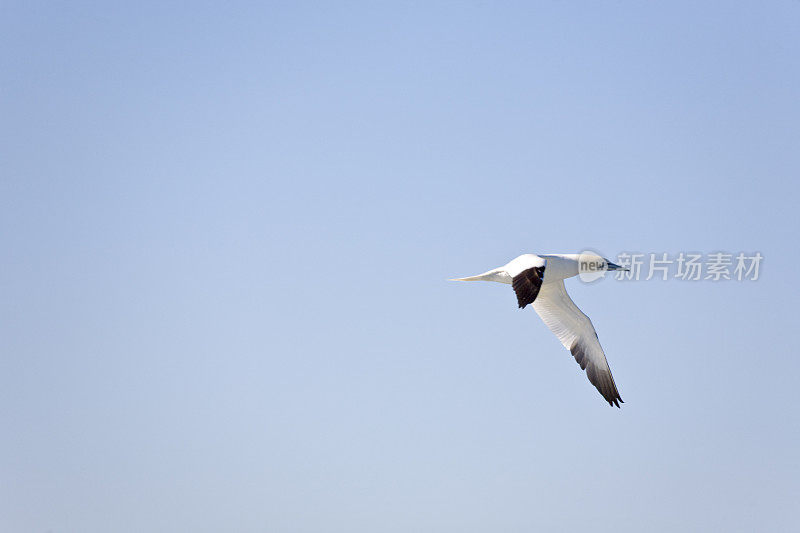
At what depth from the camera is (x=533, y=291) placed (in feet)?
61.8

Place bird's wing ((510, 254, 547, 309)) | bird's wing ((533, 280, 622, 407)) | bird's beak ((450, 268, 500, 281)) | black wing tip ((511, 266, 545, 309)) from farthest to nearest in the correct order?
1. bird's wing ((533, 280, 622, 407))
2. bird's beak ((450, 268, 500, 281))
3. bird's wing ((510, 254, 547, 309))
4. black wing tip ((511, 266, 545, 309))

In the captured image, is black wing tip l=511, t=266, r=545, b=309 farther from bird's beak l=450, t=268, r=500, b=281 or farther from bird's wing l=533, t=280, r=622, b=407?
bird's wing l=533, t=280, r=622, b=407

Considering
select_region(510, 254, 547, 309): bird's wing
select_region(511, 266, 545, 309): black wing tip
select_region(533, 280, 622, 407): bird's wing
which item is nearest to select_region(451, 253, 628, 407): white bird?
select_region(533, 280, 622, 407): bird's wing

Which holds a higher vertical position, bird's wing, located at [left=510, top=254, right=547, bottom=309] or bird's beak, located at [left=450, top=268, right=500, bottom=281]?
bird's beak, located at [left=450, top=268, right=500, bottom=281]

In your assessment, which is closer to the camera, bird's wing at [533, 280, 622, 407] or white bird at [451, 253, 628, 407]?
white bird at [451, 253, 628, 407]

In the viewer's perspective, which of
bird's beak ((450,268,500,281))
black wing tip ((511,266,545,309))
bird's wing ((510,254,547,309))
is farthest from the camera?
bird's beak ((450,268,500,281))

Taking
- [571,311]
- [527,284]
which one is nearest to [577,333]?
[571,311]

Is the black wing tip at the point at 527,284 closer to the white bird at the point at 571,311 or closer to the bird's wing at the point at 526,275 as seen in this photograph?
the bird's wing at the point at 526,275

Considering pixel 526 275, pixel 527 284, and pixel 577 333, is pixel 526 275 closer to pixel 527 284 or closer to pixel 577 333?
pixel 527 284

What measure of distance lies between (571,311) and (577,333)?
687mm

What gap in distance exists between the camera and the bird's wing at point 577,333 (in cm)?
2342

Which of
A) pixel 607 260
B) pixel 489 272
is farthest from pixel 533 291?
pixel 607 260

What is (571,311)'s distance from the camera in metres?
23.7

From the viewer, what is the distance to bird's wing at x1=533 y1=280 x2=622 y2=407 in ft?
76.8
